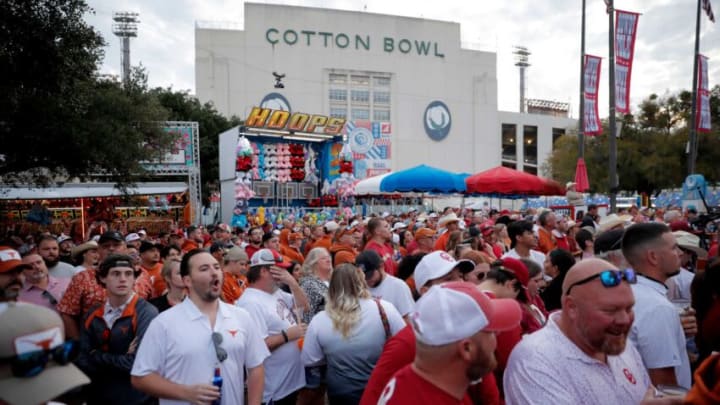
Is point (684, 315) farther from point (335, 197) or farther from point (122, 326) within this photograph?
point (335, 197)

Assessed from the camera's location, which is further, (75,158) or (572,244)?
(75,158)

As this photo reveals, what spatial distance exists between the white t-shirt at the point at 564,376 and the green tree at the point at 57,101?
945 cm

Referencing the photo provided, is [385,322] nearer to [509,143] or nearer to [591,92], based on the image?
[591,92]

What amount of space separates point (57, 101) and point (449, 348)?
10309 millimetres

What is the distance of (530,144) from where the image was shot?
62.3m

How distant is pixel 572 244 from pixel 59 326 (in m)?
8.75

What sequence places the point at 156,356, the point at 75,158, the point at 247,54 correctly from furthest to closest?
the point at 247,54
the point at 75,158
the point at 156,356

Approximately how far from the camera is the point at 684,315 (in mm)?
3150

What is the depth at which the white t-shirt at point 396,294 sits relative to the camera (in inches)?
180

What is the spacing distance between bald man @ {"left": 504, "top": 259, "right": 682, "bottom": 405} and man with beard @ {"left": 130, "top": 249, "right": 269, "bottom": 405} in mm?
1721

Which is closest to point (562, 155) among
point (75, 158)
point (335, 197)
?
point (335, 197)

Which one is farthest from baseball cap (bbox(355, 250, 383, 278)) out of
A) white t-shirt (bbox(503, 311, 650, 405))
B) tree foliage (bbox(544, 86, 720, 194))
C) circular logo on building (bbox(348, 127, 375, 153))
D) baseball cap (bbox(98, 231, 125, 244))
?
circular logo on building (bbox(348, 127, 375, 153))

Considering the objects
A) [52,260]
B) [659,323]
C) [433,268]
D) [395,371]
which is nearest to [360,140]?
[52,260]

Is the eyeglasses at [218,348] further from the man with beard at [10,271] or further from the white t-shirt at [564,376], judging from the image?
the man with beard at [10,271]
